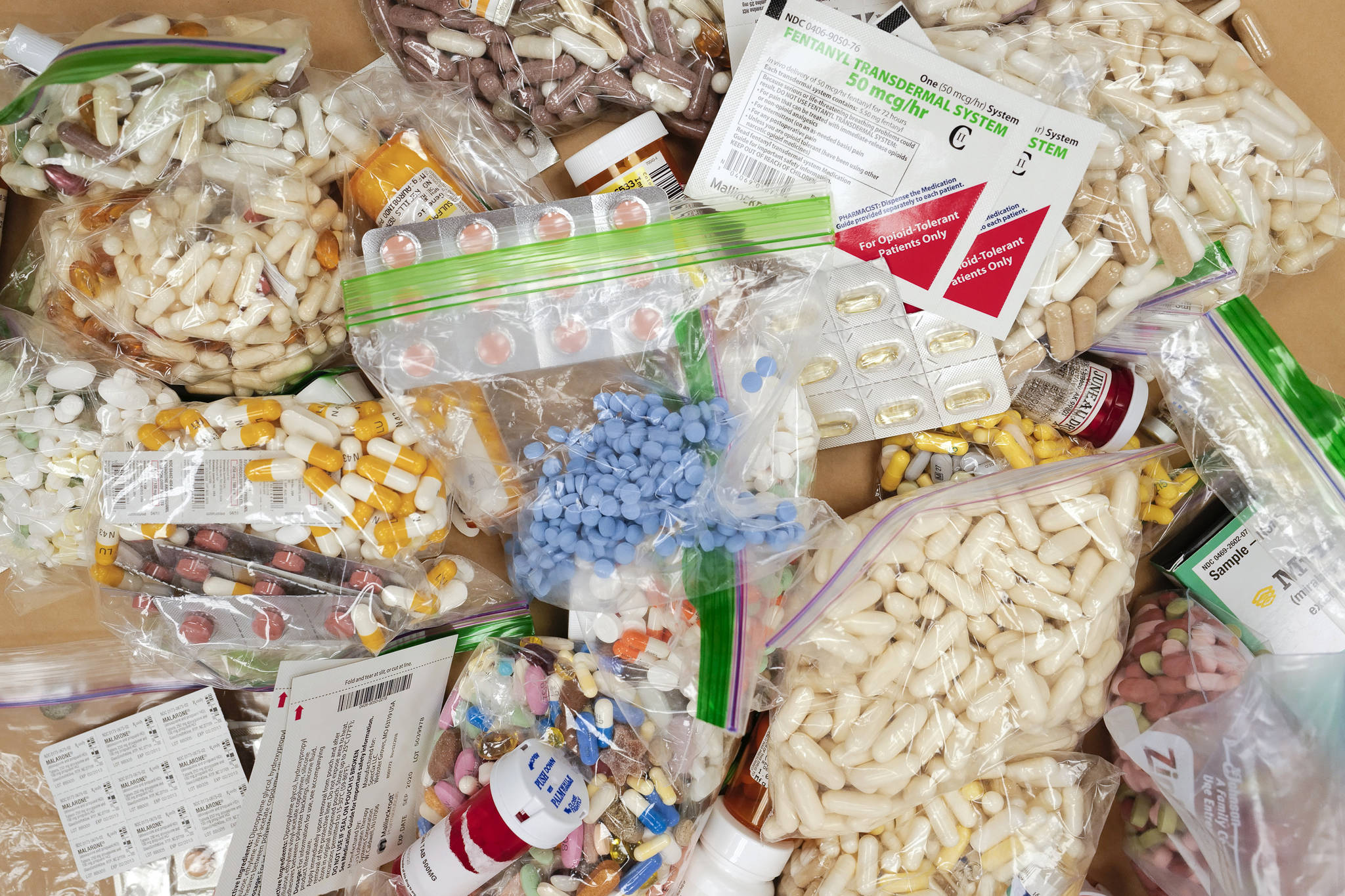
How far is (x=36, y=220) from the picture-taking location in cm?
109

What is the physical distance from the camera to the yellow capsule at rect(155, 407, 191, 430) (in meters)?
0.93

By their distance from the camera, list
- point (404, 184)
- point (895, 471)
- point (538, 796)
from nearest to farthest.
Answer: point (538, 796), point (404, 184), point (895, 471)

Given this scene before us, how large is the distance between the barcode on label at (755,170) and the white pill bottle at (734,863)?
29.5 inches

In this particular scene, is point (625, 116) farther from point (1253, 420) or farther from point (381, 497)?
point (1253, 420)

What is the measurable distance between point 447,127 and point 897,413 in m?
0.63

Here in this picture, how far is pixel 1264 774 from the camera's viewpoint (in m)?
0.95

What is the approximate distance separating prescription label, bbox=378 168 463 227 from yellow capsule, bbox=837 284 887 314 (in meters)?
0.46

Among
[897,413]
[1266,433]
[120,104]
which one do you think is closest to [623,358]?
[897,413]

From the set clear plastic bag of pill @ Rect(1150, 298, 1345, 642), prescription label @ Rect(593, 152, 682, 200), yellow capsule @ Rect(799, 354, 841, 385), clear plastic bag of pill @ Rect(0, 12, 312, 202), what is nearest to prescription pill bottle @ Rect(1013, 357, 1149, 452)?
clear plastic bag of pill @ Rect(1150, 298, 1345, 642)

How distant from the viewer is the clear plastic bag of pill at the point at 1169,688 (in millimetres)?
1004

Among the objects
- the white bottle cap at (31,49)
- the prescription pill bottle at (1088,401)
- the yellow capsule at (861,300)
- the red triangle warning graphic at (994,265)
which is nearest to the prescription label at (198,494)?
the white bottle cap at (31,49)

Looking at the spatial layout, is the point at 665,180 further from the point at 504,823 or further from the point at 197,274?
the point at 504,823

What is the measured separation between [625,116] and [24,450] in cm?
78

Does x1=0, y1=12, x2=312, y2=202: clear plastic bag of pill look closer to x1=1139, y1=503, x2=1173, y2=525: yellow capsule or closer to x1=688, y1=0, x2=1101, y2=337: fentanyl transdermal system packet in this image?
x1=688, y1=0, x2=1101, y2=337: fentanyl transdermal system packet
